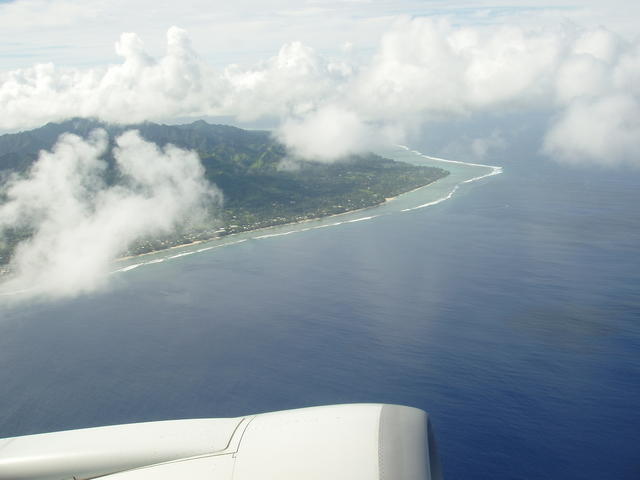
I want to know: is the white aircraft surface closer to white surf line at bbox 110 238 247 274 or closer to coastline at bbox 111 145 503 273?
white surf line at bbox 110 238 247 274

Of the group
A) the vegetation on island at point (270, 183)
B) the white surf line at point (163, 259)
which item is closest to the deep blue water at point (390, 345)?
the white surf line at point (163, 259)

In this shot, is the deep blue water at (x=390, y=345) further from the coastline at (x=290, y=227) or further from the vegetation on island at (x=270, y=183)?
the vegetation on island at (x=270, y=183)

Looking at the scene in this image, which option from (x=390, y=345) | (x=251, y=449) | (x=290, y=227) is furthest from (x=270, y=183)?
(x=251, y=449)

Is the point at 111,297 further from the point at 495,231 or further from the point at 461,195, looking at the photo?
the point at 461,195

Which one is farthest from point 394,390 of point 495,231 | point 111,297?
point 495,231

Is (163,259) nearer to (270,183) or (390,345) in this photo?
(390,345)

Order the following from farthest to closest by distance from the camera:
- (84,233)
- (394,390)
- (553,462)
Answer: (84,233) < (394,390) < (553,462)
